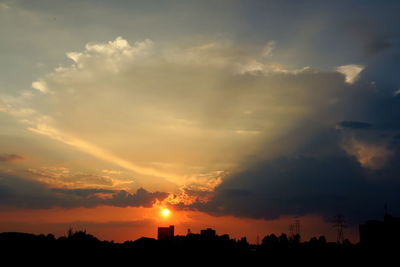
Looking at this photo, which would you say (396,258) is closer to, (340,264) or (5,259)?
(340,264)

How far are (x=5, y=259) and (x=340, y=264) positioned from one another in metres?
164

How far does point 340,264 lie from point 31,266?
151375 millimetres

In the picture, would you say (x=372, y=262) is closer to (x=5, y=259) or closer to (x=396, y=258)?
(x=396, y=258)

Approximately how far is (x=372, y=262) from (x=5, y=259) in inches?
6959

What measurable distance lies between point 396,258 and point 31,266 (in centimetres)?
17585

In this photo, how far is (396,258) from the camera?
193250 mm

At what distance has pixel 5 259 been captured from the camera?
200 m

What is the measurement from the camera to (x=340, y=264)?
19988cm

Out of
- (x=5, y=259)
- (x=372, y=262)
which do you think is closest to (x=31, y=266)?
(x=5, y=259)

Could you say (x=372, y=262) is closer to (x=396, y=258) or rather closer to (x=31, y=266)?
(x=396, y=258)

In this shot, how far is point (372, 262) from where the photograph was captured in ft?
630

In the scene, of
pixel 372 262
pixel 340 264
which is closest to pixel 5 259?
pixel 340 264

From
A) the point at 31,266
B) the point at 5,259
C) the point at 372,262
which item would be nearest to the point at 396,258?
the point at 372,262

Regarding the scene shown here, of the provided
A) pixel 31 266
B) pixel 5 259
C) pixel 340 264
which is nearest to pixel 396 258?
pixel 340 264
